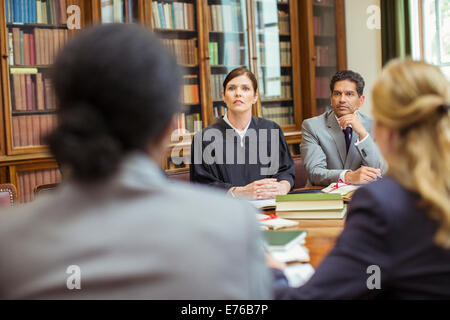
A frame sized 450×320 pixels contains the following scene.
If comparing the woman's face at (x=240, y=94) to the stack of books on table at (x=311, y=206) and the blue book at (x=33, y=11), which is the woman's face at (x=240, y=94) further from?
the blue book at (x=33, y=11)

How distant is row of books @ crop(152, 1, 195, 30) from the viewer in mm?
4508

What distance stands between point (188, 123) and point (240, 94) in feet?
5.34

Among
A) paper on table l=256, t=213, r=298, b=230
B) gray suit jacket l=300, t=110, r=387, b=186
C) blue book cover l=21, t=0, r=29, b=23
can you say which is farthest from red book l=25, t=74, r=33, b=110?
paper on table l=256, t=213, r=298, b=230

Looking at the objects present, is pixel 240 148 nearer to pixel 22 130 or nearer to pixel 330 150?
pixel 330 150

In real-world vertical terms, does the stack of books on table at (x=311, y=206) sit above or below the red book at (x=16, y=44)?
below

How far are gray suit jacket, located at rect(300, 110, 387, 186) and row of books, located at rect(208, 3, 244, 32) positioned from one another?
6.30 ft

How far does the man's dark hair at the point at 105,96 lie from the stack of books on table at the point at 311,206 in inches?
51.8

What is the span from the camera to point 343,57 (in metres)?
5.69

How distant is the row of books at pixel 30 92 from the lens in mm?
3828

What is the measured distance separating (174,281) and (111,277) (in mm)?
96

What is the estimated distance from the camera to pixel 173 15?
4609mm

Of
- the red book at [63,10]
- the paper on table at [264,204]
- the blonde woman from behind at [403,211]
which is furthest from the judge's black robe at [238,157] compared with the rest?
the blonde woman from behind at [403,211]

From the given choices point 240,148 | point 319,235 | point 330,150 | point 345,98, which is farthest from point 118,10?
point 319,235
